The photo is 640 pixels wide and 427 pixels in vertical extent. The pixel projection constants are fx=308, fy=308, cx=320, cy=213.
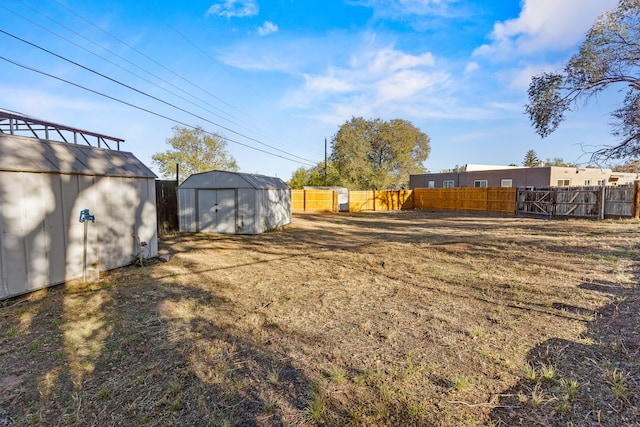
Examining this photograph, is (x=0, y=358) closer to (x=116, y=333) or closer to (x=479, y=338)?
(x=116, y=333)

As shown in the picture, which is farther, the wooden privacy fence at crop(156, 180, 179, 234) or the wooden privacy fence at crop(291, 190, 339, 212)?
the wooden privacy fence at crop(291, 190, 339, 212)

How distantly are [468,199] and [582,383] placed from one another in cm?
2246

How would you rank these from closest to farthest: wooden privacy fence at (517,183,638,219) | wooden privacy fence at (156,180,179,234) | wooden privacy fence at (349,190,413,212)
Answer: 1. wooden privacy fence at (156,180,179,234)
2. wooden privacy fence at (517,183,638,219)
3. wooden privacy fence at (349,190,413,212)

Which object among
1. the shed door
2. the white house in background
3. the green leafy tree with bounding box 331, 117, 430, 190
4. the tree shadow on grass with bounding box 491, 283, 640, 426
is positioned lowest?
the tree shadow on grass with bounding box 491, 283, 640, 426

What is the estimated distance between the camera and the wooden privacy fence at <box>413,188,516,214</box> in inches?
790

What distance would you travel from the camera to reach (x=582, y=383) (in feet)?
8.09

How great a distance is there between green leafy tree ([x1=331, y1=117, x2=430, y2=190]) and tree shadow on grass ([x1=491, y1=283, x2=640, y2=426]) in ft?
94.4

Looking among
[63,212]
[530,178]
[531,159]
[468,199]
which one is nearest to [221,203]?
[63,212]

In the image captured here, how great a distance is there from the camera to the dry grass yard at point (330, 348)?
2.28m

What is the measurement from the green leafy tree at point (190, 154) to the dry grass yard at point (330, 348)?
24.1 metres

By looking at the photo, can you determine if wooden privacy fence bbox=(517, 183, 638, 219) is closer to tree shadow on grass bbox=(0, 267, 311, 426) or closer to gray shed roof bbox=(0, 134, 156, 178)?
tree shadow on grass bbox=(0, 267, 311, 426)

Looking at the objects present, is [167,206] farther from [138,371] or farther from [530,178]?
[530,178]

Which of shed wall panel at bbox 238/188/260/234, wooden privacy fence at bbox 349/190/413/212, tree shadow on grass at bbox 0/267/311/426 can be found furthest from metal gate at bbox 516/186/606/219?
tree shadow on grass at bbox 0/267/311/426

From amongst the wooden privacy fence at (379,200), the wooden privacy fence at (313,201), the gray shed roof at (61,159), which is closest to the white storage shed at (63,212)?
the gray shed roof at (61,159)
